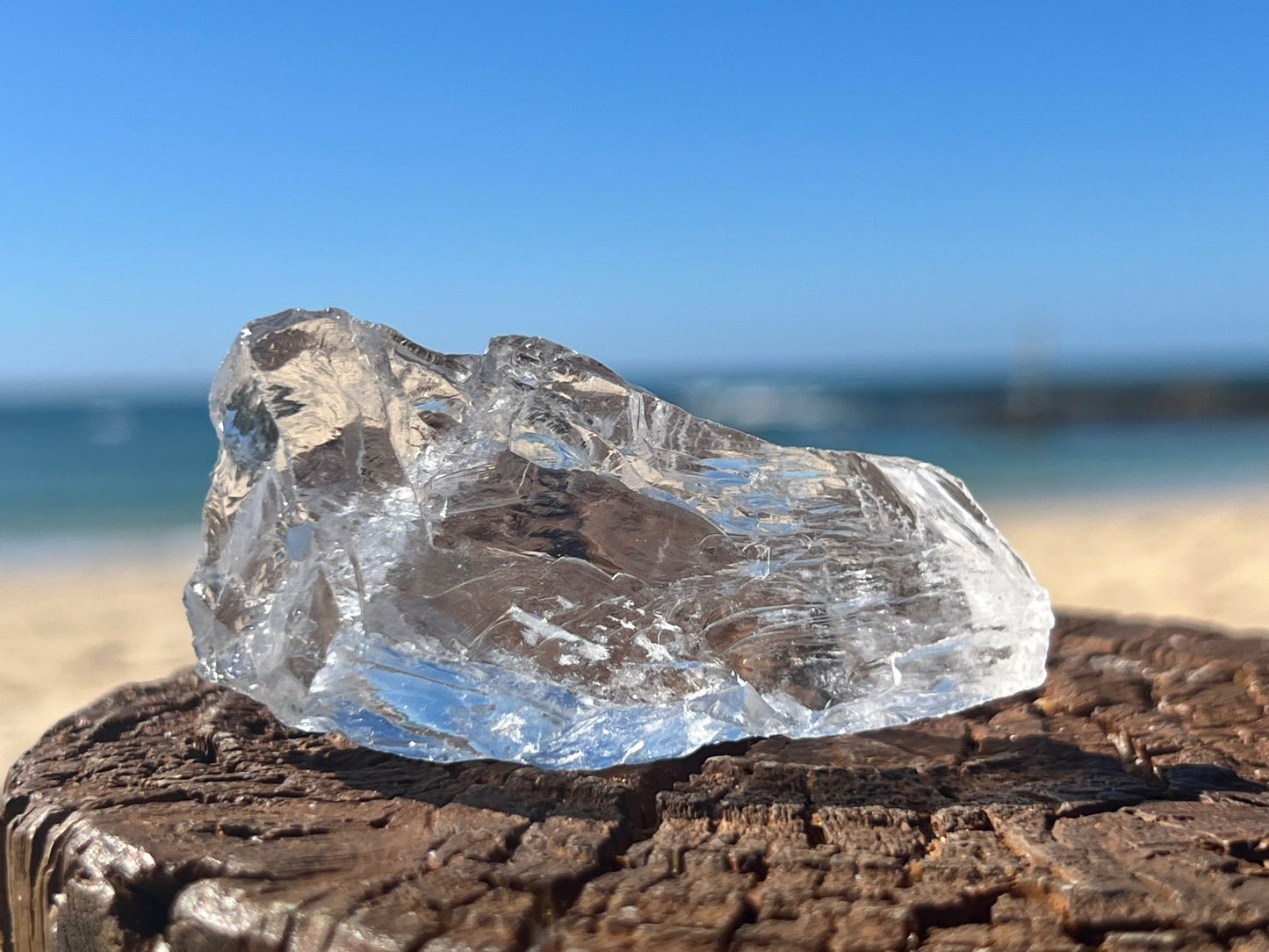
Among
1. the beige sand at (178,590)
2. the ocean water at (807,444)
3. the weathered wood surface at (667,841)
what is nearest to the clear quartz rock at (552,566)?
the weathered wood surface at (667,841)

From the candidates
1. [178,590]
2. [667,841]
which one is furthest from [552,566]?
[178,590]

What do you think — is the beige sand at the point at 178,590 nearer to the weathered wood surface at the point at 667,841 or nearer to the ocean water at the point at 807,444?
the ocean water at the point at 807,444

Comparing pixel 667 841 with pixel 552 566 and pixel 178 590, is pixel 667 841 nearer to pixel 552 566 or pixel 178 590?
pixel 552 566

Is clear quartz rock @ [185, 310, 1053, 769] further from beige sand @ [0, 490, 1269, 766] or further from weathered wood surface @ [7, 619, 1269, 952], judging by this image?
beige sand @ [0, 490, 1269, 766]

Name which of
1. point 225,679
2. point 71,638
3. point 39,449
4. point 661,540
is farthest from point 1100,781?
point 39,449

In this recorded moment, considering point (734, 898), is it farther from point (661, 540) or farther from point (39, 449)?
point (39, 449)

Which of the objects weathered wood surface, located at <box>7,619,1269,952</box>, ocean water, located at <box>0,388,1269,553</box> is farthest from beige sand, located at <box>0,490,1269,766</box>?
weathered wood surface, located at <box>7,619,1269,952</box>

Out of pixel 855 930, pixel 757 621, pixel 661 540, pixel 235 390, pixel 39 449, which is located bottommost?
pixel 855 930
